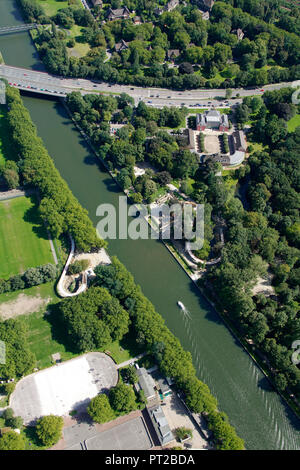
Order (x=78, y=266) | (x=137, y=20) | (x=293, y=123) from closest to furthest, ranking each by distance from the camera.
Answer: (x=78, y=266) → (x=293, y=123) → (x=137, y=20)

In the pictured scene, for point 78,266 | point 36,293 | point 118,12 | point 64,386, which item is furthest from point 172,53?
point 64,386

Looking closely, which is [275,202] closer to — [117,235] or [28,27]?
[117,235]

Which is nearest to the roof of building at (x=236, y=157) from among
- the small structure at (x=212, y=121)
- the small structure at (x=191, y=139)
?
the small structure at (x=191, y=139)

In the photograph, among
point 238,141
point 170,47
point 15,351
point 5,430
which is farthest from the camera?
point 170,47

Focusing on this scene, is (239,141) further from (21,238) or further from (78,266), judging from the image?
(21,238)

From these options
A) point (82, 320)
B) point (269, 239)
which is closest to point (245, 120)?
point (269, 239)

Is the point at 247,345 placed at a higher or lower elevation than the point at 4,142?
lower
